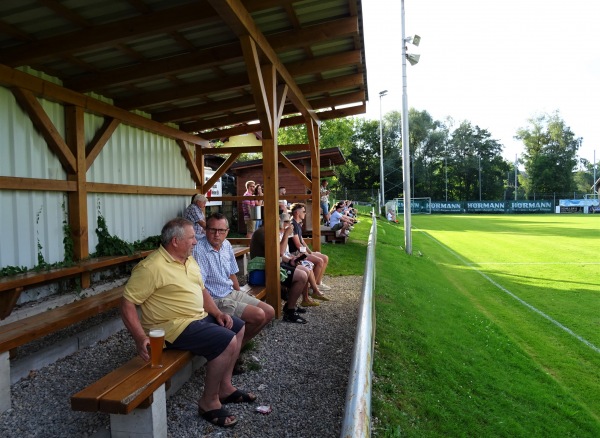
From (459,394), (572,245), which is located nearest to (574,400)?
(459,394)

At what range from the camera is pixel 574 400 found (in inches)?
209

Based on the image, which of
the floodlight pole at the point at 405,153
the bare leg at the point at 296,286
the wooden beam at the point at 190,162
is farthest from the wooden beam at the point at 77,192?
the floodlight pole at the point at 405,153

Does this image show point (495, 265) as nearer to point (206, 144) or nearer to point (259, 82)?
point (206, 144)

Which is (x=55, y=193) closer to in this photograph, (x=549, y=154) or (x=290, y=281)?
(x=290, y=281)

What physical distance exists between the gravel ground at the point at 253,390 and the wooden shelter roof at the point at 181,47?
2578mm

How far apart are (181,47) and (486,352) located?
5.46m

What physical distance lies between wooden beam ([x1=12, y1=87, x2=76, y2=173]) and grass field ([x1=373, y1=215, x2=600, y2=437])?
4.19 m

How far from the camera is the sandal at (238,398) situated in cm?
359

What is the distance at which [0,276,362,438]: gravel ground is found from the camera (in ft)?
10.6

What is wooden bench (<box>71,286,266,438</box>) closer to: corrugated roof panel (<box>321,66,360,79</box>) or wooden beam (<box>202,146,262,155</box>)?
corrugated roof panel (<box>321,66,360,79</box>)

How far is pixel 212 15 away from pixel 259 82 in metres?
0.91

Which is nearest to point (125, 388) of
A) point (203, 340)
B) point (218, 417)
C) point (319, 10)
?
point (203, 340)

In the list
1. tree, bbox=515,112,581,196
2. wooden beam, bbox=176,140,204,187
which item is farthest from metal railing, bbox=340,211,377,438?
tree, bbox=515,112,581,196

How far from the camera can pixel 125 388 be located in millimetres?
2664
